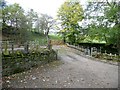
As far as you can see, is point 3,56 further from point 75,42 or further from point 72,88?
point 75,42

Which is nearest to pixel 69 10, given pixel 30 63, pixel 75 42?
pixel 75 42

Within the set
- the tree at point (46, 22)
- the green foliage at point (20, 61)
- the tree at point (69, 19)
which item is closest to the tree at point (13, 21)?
the green foliage at point (20, 61)

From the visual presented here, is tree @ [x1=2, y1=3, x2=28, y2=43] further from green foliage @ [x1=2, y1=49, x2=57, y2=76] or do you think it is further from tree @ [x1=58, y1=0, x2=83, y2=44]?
tree @ [x1=58, y1=0, x2=83, y2=44]

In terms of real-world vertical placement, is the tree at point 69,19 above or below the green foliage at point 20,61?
above

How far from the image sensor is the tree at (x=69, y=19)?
36.4 meters

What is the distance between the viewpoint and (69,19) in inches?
1484

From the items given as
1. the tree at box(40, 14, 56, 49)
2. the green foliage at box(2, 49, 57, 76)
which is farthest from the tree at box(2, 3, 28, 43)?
the tree at box(40, 14, 56, 49)

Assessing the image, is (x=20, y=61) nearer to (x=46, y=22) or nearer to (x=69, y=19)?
(x=69, y=19)

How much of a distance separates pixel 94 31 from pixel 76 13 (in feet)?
53.6

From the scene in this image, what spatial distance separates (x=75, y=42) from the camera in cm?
3822

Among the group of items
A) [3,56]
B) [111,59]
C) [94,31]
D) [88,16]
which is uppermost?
[88,16]

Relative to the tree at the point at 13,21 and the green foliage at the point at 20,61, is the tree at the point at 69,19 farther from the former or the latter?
the green foliage at the point at 20,61

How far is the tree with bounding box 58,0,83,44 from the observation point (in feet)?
119

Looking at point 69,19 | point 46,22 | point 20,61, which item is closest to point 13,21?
point 20,61
